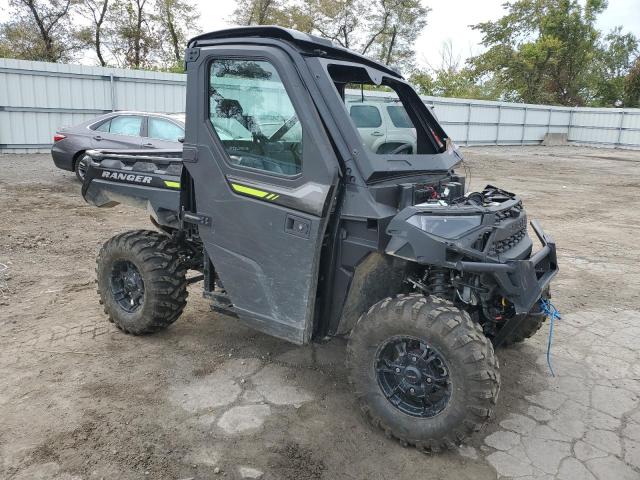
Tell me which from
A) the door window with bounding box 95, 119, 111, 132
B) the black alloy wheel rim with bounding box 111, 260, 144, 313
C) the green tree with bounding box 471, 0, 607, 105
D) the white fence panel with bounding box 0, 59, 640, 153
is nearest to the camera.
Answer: the black alloy wheel rim with bounding box 111, 260, 144, 313

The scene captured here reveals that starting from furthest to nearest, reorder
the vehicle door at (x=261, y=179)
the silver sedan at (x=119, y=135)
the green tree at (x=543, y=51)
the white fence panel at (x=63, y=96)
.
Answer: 1. the green tree at (x=543, y=51)
2. the white fence panel at (x=63, y=96)
3. the silver sedan at (x=119, y=135)
4. the vehicle door at (x=261, y=179)

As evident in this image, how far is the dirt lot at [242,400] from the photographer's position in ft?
9.41

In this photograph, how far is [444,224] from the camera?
9.60 feet

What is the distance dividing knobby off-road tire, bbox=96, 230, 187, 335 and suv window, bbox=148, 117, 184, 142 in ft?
17.7

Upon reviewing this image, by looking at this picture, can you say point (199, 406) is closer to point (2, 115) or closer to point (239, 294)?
point (239, 294)

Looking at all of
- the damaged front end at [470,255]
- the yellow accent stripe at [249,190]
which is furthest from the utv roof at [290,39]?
the damaged front end at [470,255]

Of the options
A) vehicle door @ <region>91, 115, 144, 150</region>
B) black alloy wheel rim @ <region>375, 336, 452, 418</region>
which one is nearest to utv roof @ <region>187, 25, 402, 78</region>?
black alloy wheel rim @ <region>375, 336, 452, 418</region>

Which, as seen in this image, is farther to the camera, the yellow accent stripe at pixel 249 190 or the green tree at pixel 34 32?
the green tree at pixel 34 32

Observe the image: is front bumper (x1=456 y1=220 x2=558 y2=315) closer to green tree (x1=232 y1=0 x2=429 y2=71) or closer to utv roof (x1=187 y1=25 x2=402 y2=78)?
utv roof (x1=187 y1=25 x2=402 y2=78)

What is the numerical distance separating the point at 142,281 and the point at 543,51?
40022 mm

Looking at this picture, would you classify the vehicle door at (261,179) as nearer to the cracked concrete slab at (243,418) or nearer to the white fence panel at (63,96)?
the cracked concrete slab at (243,418)

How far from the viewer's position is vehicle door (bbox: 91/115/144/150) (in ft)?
31.9

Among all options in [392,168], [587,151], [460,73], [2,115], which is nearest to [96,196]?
[392,168]

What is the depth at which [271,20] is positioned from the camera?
32.4m
